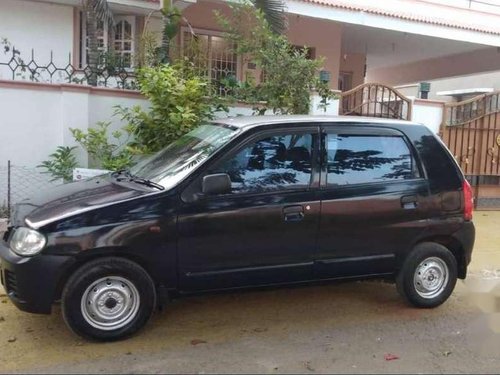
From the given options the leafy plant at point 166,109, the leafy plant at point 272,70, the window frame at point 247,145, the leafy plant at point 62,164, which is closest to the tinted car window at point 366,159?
the window frame at point 247,145

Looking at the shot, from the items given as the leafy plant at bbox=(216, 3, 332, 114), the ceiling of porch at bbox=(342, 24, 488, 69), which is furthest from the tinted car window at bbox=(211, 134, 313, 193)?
the ceiling of porch at bbox=(342, 24, 488, 69)

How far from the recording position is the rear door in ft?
15.4

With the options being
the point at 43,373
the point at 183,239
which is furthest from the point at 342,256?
the point at 43,373

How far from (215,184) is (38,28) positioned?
816 cm

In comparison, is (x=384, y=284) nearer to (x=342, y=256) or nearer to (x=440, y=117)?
(x=342, y=256)

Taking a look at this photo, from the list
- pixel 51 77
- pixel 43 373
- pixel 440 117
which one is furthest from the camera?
pixel 440 117

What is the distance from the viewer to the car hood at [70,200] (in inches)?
160

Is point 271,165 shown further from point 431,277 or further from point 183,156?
point 431,277

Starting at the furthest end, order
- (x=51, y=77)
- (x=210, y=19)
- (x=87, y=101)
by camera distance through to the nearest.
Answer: (x=210, y=19) → (x=51, y=77) → (x=87, y=101)

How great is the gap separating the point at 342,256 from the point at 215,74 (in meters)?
8.35

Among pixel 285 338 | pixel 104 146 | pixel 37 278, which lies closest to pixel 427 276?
pixel 285 338

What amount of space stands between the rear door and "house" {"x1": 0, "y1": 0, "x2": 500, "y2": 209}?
449 centimetres

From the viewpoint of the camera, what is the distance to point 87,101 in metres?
8.16

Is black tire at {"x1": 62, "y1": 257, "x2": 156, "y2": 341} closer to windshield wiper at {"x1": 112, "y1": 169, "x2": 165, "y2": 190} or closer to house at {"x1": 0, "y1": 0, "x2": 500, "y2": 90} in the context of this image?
windshield wiper at {"x1": 112, "y1": 169, "x2": 165, "y2": 190}
